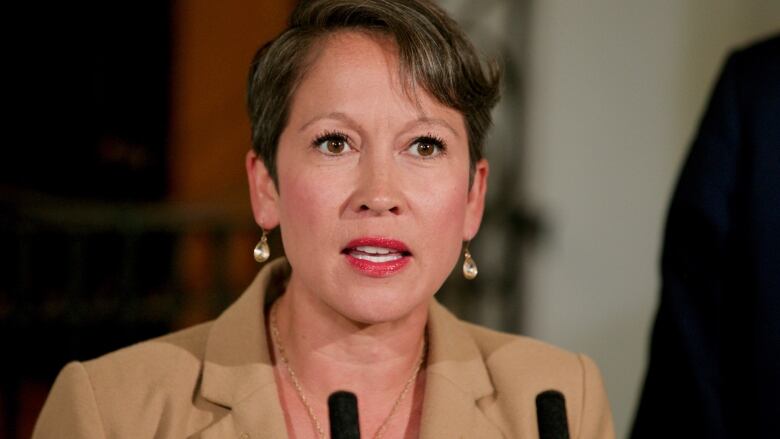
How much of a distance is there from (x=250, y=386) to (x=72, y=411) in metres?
0.25

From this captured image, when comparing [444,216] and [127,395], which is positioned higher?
[444,216]

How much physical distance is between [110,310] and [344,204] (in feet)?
9.61

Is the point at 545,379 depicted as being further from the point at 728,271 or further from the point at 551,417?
the point at 551,417

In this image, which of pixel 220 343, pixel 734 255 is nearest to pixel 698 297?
pixel 734 255

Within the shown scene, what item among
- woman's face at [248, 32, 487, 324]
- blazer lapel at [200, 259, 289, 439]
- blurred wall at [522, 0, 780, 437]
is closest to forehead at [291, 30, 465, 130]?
woman's face at [248, 32, 487, 324]

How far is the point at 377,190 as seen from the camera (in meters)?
1.37

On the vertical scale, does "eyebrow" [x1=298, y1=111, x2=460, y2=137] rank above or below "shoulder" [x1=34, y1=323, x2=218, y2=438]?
above

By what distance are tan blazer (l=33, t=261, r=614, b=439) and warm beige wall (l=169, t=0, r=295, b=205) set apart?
3.79 metres

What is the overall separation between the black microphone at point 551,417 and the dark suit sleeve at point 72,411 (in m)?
0.64

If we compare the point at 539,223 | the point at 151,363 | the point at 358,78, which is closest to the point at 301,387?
the point at 151,363

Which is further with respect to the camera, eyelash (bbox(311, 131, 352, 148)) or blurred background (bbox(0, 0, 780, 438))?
blurred background (bbox(0, 0, 780, 438))

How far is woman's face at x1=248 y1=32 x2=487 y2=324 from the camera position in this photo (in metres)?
1.39

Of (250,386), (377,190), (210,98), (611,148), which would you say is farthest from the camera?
(210,98)

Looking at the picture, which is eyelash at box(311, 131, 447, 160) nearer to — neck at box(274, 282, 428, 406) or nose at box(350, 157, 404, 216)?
nose at box(350, 157, 404, 216)
